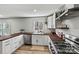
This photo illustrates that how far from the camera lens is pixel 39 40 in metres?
5.11

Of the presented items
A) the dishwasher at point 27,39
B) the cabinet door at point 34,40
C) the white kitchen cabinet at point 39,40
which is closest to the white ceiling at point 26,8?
the white kitchen cabinet at point 39,40

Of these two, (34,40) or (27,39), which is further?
(27,39)

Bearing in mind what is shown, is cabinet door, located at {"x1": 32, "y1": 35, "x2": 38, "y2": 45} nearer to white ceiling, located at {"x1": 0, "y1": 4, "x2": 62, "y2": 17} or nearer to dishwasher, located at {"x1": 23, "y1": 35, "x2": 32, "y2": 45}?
dishwasher, located at {"x1": 23, "y1": 35, "x2": 32, "y2": 45}

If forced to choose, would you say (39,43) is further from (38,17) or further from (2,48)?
(2,48)

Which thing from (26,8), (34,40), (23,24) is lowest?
(34,40)

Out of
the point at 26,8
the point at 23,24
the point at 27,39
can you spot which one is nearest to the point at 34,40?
the point at 27,39

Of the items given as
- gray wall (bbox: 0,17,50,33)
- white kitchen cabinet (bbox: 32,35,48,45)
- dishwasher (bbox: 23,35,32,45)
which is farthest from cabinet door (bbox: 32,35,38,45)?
gray wall (bbox: 0,17,50,33)

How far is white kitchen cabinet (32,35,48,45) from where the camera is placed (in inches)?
198

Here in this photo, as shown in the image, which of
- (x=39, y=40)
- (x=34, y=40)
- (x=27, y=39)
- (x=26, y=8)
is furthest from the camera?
(x=27, y=39)

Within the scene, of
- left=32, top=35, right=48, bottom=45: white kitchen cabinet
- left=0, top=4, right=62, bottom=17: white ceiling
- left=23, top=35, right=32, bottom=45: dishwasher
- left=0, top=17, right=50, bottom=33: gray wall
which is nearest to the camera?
left=0, top=4, right=62, bottom=17: white ceiling

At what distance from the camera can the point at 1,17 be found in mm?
5410

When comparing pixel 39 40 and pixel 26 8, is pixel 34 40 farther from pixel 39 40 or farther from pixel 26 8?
pixel 26 8
